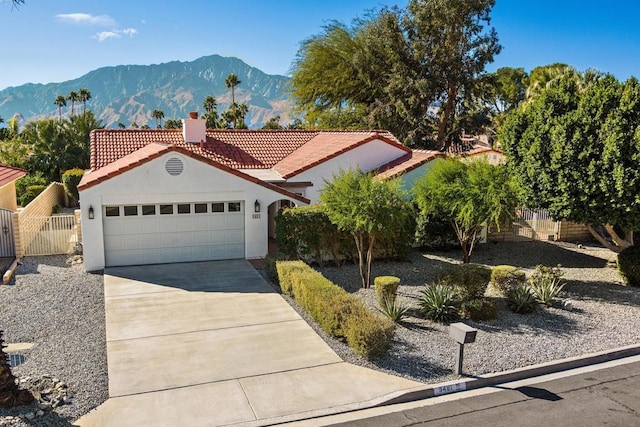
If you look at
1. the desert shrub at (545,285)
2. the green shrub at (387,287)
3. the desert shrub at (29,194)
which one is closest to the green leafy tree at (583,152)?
the desert shrub at (545,285)

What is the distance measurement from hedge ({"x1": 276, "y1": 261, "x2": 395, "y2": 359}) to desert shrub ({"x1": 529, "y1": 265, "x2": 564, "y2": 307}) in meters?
4.74

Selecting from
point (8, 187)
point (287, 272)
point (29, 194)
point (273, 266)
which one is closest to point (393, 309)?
point (287, 272)

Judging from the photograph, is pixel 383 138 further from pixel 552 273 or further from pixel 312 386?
pixel 312 386

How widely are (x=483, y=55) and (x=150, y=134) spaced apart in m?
22.2

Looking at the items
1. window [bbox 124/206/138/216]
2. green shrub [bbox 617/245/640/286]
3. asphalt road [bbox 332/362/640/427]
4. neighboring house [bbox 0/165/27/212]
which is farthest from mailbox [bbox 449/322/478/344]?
neighboring house [bbox 0/165/27/212]

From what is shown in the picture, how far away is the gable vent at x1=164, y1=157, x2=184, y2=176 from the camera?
16.9m

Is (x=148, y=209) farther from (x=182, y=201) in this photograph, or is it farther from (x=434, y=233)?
(x=434, y=233)

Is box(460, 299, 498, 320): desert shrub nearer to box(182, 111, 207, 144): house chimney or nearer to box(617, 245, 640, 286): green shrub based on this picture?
box(617, 245, 640, 286): green shrub

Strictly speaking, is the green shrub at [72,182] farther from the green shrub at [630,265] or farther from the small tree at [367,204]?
the green shrub at [630,265]

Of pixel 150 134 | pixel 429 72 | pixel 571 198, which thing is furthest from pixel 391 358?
pixel 429 72

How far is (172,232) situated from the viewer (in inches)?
685

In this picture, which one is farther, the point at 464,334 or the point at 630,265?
the point at 630,265

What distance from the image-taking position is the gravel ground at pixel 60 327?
8.52 metres

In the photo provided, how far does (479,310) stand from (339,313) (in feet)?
11.9
